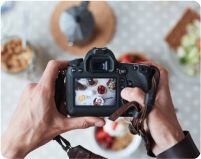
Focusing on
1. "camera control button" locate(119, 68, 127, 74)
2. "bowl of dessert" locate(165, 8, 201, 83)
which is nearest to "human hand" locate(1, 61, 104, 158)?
"camera control button" locate(119, 68, 127, 74)

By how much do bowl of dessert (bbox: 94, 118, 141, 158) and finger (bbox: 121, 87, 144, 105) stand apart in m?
0.27

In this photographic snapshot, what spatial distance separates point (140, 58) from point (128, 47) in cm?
6

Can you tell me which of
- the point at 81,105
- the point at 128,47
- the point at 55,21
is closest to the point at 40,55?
the point at 55,21

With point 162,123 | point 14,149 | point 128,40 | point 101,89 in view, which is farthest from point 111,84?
point 128,40

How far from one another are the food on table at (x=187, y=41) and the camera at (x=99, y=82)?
346mm

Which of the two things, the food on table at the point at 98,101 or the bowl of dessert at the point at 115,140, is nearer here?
the food on table at the point at 98,101

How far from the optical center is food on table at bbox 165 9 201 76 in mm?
1062

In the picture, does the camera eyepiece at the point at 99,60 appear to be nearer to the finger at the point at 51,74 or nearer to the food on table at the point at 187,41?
the finger at the point at 51,74

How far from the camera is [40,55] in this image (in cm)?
106

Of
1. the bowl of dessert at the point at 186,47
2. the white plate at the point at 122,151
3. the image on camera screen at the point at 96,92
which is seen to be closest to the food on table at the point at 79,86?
the image on camera screen at the point at 96,92

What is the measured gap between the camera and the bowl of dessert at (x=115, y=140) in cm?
99

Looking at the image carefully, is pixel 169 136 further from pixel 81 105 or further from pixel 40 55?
pixel 40 55

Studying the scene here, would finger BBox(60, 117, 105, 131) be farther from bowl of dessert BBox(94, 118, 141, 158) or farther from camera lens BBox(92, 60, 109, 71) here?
bowl of dessert BBox(94, 118, 141, 158)

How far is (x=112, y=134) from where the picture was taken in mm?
1000
